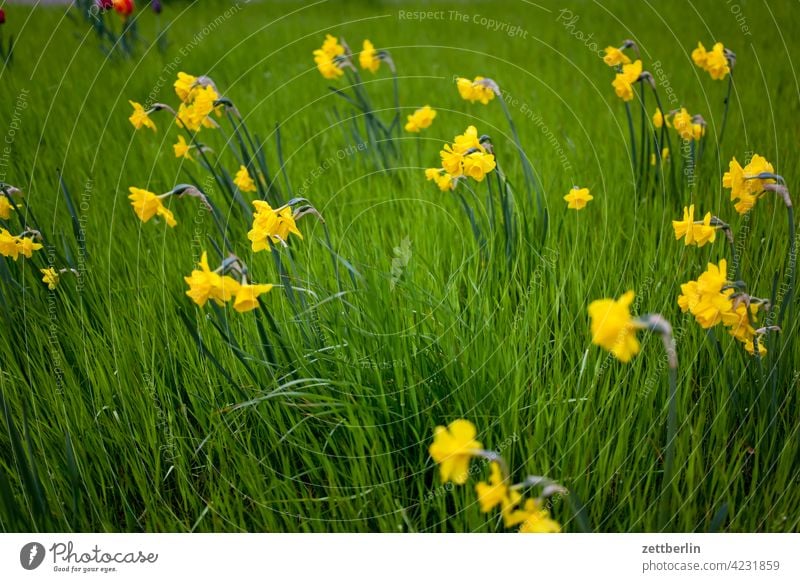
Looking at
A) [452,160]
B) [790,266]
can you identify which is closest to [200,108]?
[452,160]

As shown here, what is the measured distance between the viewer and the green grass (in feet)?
4.00

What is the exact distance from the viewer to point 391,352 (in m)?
1.29

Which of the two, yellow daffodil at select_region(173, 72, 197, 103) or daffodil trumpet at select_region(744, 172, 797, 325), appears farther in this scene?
yellow daffodil at select_region(173, 72, 197, 103)

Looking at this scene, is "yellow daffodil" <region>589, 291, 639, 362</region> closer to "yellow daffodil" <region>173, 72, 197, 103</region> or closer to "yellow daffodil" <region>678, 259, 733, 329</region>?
"yellow daffodil" <region>678, 259, 733, 329</region>

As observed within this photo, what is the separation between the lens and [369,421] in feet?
4.04

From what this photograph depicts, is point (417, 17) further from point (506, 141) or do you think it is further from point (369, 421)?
point (369, 421)

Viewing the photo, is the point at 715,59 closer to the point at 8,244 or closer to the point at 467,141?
the point at 467,141

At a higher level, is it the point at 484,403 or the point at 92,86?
the point at 92,86

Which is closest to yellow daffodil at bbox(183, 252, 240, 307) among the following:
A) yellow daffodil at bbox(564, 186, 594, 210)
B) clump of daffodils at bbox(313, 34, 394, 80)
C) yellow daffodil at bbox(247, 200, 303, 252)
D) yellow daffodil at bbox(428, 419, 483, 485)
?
yellow daffodil at bbox(247, 200, 303, 252)
